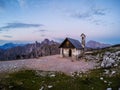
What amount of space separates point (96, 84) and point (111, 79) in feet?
13.0

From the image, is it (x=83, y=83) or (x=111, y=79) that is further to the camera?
(x=111, y=79)

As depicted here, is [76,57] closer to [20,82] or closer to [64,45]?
[64,45]

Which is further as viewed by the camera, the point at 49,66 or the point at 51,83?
the point at 49,66

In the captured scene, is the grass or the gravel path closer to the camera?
the grass

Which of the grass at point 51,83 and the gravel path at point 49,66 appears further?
the gravel path at point 49,66

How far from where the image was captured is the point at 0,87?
2364cm

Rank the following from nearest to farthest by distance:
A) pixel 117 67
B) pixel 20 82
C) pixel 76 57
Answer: pixel 20 82, pixel 117 67, pixel 76 57

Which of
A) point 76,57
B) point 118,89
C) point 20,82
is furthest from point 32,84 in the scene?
point 76,57

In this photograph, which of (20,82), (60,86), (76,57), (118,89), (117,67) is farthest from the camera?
(76,57)

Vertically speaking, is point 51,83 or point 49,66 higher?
point 51,83

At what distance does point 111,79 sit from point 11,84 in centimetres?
1502

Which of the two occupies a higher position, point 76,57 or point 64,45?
point 64,45

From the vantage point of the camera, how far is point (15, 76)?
2992 cm

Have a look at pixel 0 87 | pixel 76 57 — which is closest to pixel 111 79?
pixel 0 87
